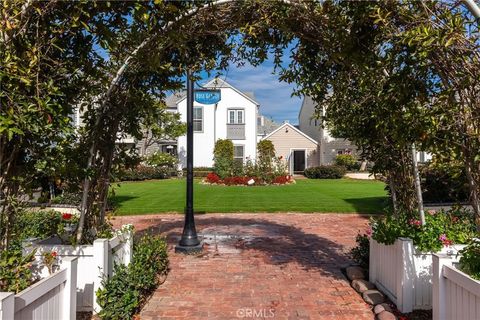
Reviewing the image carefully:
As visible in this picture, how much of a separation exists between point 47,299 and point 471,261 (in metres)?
3.57

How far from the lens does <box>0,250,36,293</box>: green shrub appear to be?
282 centimetres

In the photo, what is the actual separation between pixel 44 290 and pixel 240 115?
29.1 m

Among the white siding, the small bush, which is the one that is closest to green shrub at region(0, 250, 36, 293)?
the small bush

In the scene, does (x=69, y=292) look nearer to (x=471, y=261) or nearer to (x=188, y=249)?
(x=471, y=261)

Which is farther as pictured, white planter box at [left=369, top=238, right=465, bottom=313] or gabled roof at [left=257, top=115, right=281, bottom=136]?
gabled roof at [left=257, top=115, right=281, bottom=136]

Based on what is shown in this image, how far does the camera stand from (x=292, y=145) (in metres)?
33.1

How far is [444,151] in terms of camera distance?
9.88 ft

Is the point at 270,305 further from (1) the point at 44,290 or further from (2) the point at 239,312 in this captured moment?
(1) the point at 44,290

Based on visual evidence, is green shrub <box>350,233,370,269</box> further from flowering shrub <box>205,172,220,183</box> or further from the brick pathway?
flowering shrub <box>205,172,220,183</box>

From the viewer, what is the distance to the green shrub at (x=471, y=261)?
3.11 m

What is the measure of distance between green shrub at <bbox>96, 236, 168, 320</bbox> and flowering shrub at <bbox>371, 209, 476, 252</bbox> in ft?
10.3

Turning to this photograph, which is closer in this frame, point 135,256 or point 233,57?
point 135,256

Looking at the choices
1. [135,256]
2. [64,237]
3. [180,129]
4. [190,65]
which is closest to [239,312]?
[135,256]

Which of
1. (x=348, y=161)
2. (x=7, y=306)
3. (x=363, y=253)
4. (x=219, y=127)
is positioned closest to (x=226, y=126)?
(x=219, y=127)
